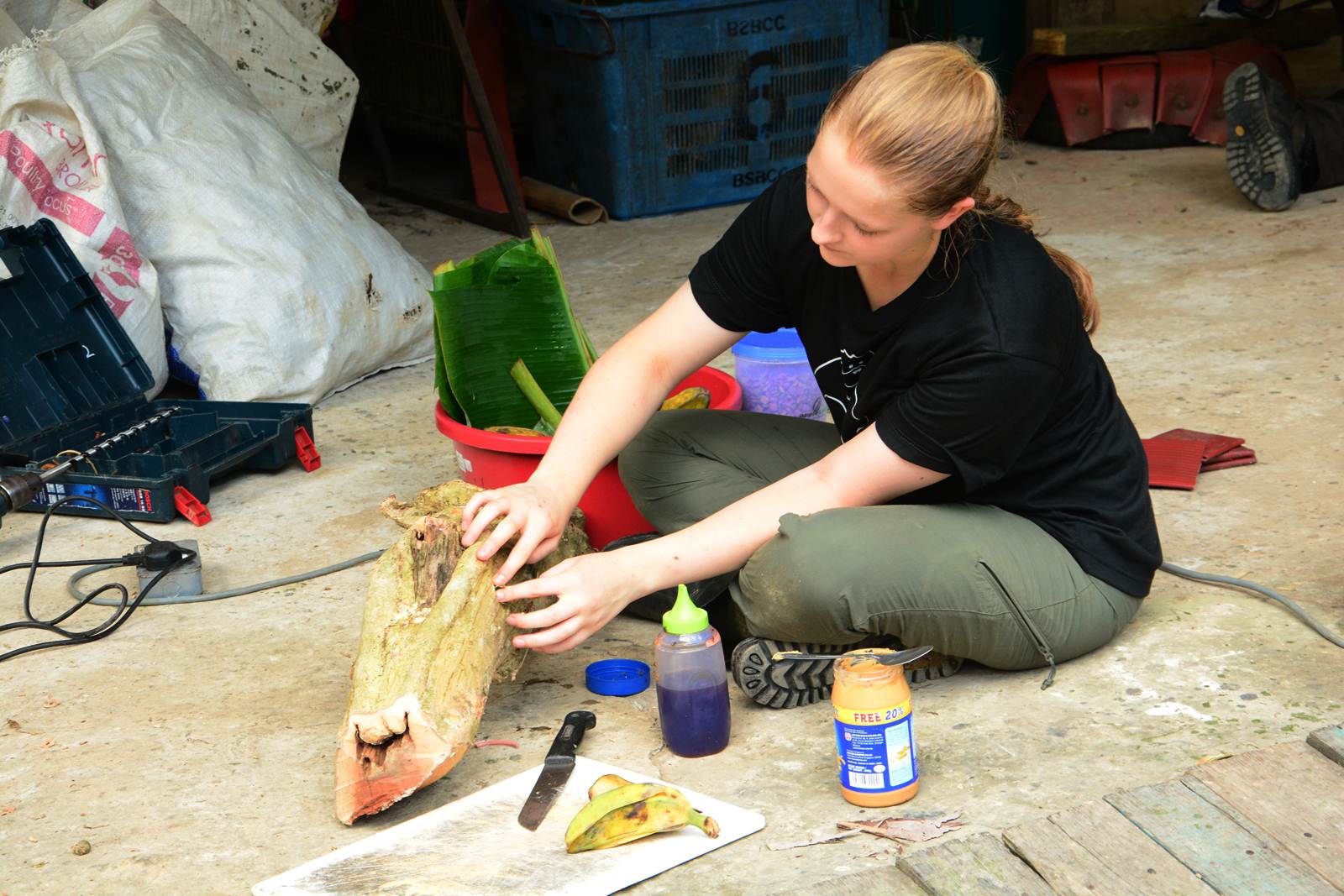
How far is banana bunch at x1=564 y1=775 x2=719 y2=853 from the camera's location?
1608 mm

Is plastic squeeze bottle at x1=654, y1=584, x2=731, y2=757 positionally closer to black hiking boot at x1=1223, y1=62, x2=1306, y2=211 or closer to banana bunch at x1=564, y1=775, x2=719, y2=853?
banana bunch at x1=564, y1=775, x2=719, y2=853

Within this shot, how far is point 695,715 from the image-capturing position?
1.80 metres

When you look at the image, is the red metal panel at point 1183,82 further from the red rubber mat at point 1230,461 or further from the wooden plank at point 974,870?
the wooden plank at point 974,870

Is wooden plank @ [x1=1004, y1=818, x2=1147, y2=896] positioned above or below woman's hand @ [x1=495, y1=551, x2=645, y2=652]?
below

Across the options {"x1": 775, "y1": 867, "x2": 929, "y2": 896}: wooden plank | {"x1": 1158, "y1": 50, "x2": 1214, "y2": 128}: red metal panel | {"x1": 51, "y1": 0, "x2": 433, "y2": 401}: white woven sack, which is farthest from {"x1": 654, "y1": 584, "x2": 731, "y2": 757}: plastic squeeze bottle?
{"x1": 1158, "y1": 50, "x2": 1214, "y2": 128}: red metal panel

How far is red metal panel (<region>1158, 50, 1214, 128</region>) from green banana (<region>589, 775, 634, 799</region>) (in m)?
4.16

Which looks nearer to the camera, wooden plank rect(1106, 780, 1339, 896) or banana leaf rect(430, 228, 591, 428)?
wooden plank rect(1106, 780, 1339, 896)

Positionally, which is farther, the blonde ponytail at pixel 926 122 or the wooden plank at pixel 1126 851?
the blonde ponytail at pixel 926 122

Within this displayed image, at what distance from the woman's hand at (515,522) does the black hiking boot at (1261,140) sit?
303cm

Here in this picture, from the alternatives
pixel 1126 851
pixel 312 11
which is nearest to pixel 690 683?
pixel 1126 851

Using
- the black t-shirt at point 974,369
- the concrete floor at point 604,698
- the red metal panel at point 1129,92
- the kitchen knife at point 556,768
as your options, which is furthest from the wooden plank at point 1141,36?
the kitchen knife at point 556,768

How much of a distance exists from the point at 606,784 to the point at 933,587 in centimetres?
48

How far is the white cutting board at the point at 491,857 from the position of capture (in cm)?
156

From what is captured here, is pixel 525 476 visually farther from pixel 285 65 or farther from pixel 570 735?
pixel 285 65
